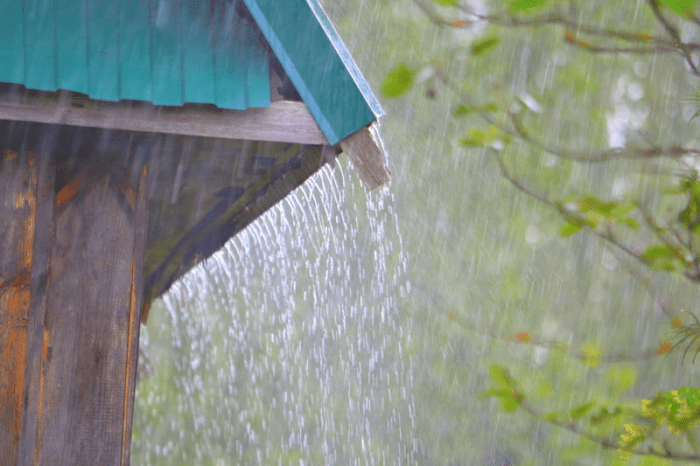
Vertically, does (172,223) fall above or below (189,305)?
above

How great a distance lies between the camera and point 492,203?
966 centimetres

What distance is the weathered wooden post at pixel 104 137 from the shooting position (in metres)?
1.85

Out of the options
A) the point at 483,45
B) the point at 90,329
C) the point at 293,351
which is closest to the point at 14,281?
the point at 90,329

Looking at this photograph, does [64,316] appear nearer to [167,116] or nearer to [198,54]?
[167,116]

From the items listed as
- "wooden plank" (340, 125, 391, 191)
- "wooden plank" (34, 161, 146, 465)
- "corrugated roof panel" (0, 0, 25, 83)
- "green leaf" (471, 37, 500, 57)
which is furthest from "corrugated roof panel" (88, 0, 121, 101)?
"green leaf" (471, 37, 500, 57)

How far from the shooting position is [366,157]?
2004 mm

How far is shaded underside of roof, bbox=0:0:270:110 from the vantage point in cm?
181

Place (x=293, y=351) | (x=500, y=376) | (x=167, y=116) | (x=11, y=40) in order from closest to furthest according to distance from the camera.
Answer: (x=11, y=40), (x=167, y=116), (x=500, y=376), (x=293, y=351)

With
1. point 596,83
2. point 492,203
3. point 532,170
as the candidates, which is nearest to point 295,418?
point 492,203

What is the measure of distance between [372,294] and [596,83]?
590 cm

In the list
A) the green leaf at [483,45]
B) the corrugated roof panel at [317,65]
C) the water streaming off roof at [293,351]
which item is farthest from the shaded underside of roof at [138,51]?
the water streaming off roof at [293,351]

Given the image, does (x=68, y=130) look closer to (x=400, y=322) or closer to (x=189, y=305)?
(x=400, y=322)

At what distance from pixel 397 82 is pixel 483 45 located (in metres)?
0.28

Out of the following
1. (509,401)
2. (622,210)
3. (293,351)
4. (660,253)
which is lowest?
(293,351)
